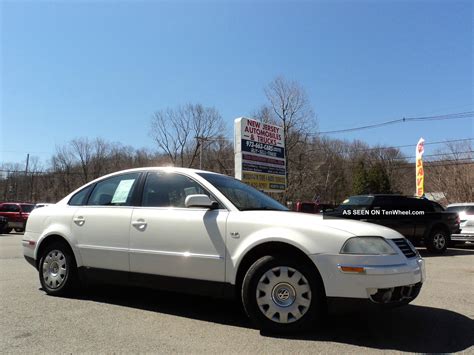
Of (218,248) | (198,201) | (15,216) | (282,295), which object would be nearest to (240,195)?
(198,201)

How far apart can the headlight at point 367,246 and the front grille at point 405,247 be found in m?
0.18

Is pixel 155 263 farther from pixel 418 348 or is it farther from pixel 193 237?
pixel 418 348

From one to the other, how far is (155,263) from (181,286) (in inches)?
16.7

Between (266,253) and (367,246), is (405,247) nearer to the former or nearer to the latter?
(367,246)

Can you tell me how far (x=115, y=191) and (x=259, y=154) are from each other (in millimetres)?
15564

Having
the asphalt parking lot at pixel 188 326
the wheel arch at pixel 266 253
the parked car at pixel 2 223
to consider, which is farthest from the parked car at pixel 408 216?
the parked car at pixel 2 223

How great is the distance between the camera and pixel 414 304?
5898 mm

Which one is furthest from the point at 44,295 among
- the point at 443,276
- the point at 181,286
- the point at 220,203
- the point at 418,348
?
the point at 443,276

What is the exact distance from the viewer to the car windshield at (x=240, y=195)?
516 cm

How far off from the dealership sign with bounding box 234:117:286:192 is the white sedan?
1337 centimetres

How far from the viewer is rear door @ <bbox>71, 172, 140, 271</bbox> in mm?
5469

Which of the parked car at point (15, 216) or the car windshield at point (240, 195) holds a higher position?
the car windshield at point (240, 195)

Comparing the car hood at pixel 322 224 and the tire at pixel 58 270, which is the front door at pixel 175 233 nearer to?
the car hood at pixel 322 224

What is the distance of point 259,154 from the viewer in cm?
2119
